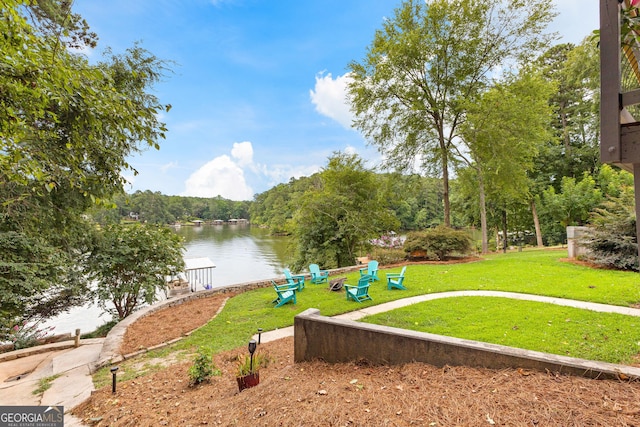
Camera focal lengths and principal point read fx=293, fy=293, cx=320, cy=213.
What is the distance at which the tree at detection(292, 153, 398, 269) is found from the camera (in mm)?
15828

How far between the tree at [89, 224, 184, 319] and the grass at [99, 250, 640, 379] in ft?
8.62

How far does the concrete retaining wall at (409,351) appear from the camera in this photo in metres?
2.78

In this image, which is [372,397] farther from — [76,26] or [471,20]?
[471,20]

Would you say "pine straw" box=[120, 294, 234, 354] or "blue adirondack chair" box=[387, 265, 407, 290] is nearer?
"pine straw" box=[120, 294, 234, 354]

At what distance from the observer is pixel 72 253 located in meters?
8.92

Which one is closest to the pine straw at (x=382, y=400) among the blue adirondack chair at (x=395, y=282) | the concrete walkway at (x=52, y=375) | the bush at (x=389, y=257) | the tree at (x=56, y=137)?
the concrete walkway at (x=52, y=375)

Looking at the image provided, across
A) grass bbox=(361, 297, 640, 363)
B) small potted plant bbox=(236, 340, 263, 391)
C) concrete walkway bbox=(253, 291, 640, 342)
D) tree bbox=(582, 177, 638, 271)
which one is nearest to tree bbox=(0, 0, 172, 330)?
small potted plant bbox=(236, 340, 263, 391)

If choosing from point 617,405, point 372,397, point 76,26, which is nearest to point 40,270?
point 76,26

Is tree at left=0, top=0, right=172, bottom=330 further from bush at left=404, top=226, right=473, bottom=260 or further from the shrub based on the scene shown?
bush at left=404, top=226, right=473, bottom=260

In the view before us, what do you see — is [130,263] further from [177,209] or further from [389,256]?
[177,209]

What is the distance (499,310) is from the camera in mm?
6172

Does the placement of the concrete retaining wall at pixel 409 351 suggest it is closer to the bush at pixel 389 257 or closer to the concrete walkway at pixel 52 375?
the concrete walkway at pixel 52 375

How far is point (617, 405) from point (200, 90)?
19.1 metres

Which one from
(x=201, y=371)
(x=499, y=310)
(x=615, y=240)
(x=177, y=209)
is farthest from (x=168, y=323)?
(x=177, y=209)
